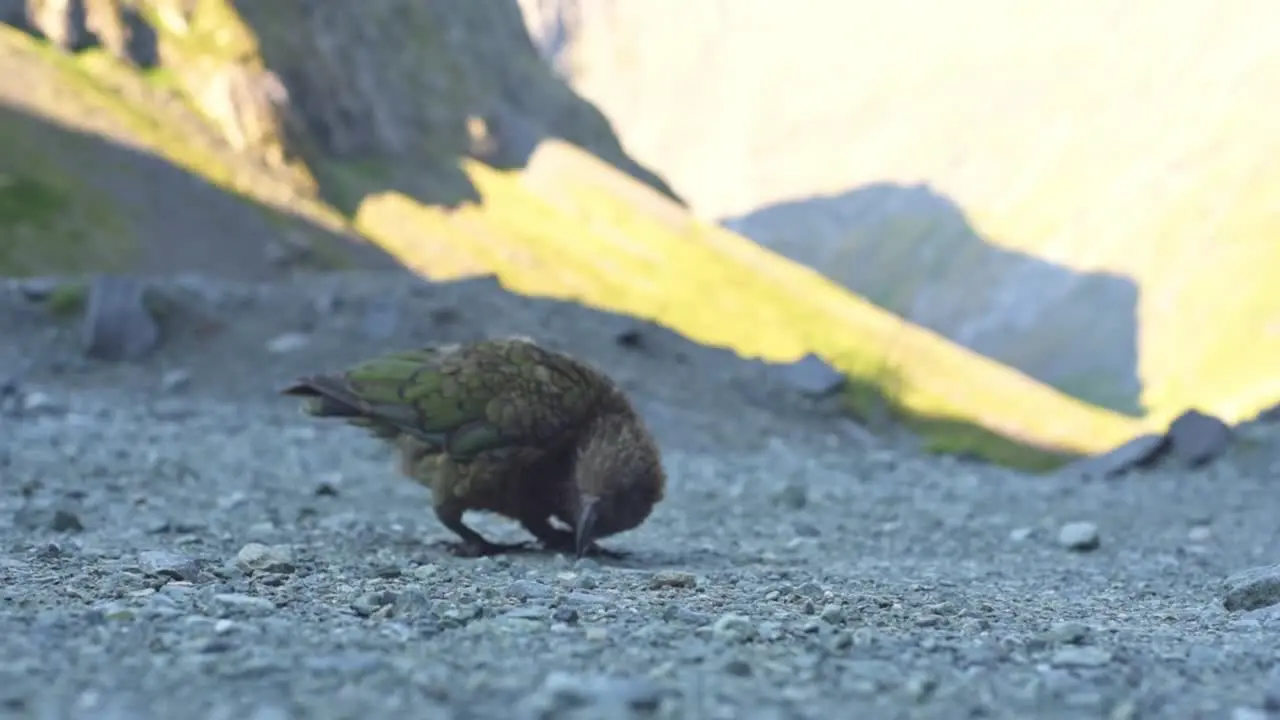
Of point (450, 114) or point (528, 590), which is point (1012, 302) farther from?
point (528, 590)

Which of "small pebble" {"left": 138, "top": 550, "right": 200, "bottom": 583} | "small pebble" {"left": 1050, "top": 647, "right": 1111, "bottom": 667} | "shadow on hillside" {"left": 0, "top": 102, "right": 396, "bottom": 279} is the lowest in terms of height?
"small pebble" {"left": 138, "top": 550, "right": 200, "bottom": 583}

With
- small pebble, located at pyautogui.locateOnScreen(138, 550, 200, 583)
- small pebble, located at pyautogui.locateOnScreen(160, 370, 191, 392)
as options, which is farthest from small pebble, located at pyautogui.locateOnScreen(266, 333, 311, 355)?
small pebble, located at pyautogui.locateOnScreen(138, 550, 200, 583)

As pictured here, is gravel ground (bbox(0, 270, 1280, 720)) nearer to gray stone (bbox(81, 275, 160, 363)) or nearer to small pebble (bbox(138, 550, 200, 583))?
small pebble (bbox(138, 550, 200, 583))

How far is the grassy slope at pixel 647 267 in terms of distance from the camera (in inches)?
2090

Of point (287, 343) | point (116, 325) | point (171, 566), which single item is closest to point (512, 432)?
point (171, 566)

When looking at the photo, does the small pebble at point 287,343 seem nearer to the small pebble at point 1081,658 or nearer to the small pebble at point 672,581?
the small pebble at point 672,581

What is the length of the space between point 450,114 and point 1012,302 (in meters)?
108

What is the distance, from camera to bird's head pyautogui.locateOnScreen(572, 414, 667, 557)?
8141mm

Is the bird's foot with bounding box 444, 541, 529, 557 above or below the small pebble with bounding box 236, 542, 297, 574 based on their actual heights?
above

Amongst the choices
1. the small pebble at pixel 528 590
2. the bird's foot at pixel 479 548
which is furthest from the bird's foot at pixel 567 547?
the small pebble at pixel 528 590

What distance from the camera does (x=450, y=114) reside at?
87.2m

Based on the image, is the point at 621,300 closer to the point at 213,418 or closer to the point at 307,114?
the point at 307,114

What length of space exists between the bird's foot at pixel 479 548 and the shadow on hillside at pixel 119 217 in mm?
42461

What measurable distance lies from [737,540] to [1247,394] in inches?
4501
